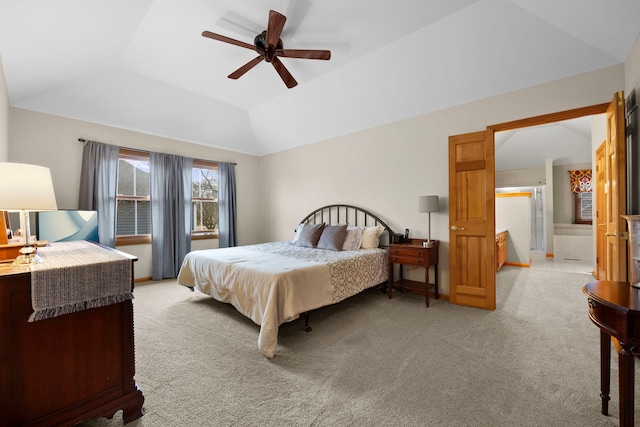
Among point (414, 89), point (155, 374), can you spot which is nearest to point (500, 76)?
point (414, 89)

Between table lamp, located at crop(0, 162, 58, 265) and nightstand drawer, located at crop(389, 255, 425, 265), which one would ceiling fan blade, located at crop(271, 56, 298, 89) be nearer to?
table lamp, located at crop(0, 162, 58, 265)

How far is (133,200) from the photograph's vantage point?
4.77 metres

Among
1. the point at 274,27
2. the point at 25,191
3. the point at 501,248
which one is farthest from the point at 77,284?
the point at 501,248

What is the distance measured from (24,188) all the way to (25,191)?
0.02 meters

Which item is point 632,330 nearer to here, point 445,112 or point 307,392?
point 307,392

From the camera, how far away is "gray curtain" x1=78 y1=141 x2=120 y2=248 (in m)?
4.08

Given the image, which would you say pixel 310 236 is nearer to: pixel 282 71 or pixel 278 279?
pixel 278 279

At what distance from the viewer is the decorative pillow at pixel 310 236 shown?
4.24 meters

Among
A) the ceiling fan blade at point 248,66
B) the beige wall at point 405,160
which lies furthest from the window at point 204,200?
the ceiling fan blade at point 248,66

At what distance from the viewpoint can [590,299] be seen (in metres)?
1.40

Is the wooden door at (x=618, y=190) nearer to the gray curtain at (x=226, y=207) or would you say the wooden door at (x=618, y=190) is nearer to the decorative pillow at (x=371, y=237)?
the decorative pillow at (x=371, y=237)

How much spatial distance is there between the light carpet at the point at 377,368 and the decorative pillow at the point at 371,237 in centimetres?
96

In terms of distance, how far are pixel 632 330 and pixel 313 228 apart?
3.57 m

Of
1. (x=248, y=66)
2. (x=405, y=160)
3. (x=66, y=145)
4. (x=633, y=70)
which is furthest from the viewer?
(x=405, y=160)
